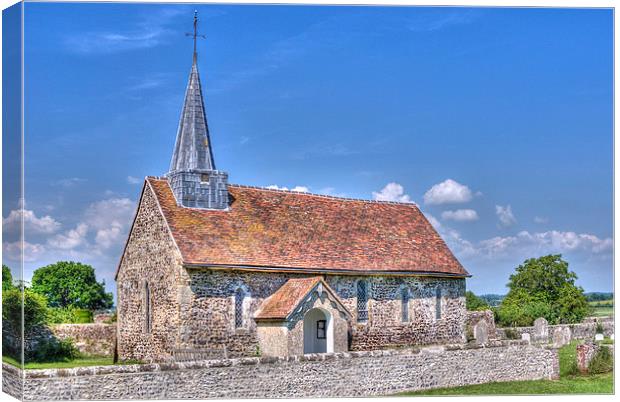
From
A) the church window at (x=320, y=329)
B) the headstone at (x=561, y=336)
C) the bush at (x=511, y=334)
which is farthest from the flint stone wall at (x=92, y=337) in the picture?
Answer: the bush at (x=511, y=334)

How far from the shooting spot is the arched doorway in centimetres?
3152

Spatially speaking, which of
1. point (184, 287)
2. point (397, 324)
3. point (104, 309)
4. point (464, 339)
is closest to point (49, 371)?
point (184, 287)

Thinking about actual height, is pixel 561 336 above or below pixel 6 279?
below

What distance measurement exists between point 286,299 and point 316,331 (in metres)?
2.34

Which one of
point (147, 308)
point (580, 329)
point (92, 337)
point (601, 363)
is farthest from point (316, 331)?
point (580, 329)

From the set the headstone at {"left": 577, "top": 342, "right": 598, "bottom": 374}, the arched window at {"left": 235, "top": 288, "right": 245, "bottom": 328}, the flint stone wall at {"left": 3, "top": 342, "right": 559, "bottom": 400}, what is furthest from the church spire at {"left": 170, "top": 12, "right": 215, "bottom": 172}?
the headstone at {"left": 577, "top": 342, "right": 598, "bottom": 374}

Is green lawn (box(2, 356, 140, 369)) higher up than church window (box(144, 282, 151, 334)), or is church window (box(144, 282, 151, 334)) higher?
church window (box(144, 282, 151, 334))

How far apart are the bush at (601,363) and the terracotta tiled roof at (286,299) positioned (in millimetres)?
10104

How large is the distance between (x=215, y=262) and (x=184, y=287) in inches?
56.3

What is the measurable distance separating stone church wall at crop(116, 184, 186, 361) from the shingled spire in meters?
1.34

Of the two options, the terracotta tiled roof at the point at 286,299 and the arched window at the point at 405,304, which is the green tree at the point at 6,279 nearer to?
the terracotta tiled roof at the point at 286,299

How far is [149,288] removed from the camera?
31.8 meters

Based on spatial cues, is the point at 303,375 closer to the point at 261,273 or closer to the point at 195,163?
the point at 261,273

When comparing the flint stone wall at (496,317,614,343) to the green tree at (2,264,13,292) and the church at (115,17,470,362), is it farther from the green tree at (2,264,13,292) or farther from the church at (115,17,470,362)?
the green tree at (2,264,13,292)
